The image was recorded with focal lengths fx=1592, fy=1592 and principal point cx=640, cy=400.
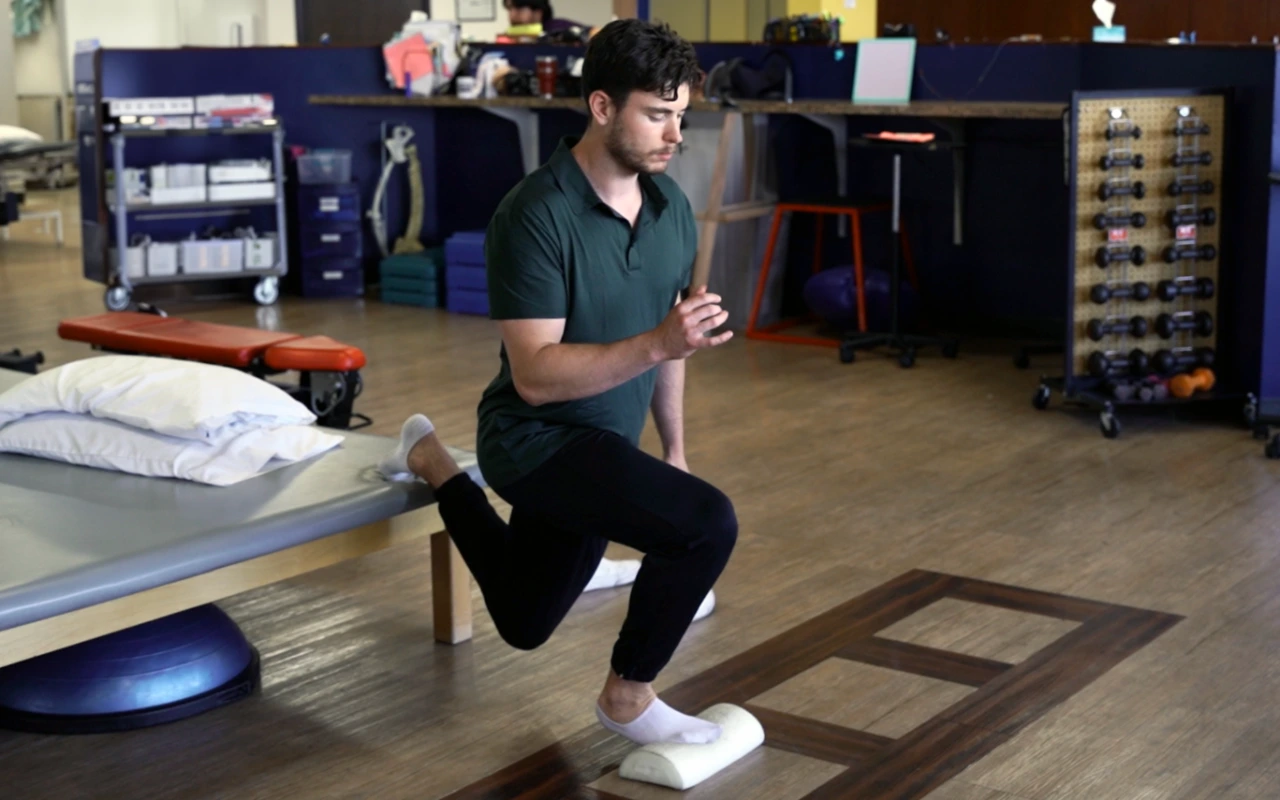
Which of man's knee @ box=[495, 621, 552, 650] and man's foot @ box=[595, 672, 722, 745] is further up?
man's knee @ box=[495, 621, 552, 650]

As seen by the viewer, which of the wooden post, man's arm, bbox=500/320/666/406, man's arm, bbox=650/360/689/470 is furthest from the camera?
the wooden post

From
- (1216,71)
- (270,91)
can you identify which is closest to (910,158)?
(1216,71)

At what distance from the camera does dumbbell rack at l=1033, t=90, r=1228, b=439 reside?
505 cm

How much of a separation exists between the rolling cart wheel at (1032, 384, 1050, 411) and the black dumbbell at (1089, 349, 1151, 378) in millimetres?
181

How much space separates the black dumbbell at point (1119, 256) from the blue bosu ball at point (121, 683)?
3223mm

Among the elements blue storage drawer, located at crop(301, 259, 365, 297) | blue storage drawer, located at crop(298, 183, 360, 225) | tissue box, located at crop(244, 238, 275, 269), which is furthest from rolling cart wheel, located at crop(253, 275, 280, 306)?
blue storage drawer, located at crop(298, 183, 360, 225)

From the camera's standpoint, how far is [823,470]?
4.51 metres

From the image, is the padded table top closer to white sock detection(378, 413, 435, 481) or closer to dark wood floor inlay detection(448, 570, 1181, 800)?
white sock detection(378, 413, 435, 481)

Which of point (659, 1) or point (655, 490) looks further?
point (659, 1)

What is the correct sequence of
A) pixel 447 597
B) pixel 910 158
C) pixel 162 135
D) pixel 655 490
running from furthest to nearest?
1. pixel 162 135
2. pixel 910 158
3. pixel 447 597
4. pixel 655 490

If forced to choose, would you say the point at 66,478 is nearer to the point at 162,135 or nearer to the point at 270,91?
the point at 162,135

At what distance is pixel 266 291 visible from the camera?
7738 mm

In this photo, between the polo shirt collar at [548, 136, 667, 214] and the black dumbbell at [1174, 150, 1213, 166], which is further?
→ the black dumbbell at [1174, 150, 1213, 166]

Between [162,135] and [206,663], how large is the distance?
196 inches
